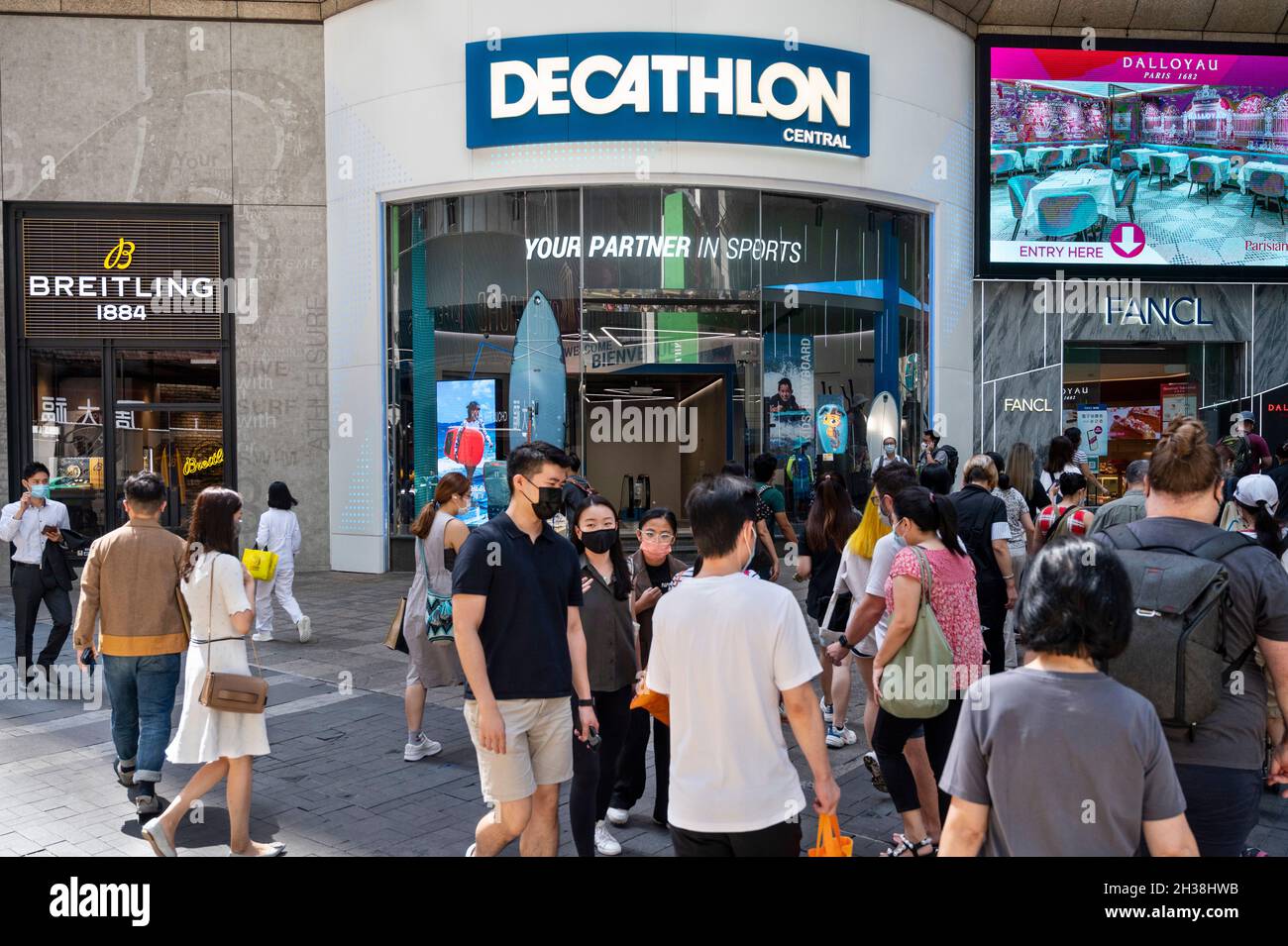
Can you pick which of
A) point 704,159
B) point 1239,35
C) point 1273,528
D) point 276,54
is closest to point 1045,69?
point 1239,35

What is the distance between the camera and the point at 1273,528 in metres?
5.86

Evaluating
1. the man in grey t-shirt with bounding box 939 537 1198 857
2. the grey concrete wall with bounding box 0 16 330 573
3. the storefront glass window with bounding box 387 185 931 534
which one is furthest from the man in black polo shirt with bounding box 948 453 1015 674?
the grey concrete wall with bounding box 0 16 330 573

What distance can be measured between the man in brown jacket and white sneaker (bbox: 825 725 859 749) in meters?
3.93

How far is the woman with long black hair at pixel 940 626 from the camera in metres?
4.51

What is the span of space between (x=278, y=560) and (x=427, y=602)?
4.56 meters

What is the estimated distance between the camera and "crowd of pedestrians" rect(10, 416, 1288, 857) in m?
2.45

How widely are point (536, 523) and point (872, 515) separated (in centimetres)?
233

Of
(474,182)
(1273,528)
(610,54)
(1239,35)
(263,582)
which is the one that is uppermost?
(1239,35)

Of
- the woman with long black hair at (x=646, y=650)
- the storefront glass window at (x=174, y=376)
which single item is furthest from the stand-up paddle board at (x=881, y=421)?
the woman with long black hair at (x=646, y=650)

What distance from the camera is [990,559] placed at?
6285mm

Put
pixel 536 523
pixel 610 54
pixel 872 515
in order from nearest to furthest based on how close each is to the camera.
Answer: pixel 536 523 → pixel 872 515 → pixel 610 54

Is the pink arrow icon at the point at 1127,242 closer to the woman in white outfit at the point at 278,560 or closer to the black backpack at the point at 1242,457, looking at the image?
the black backpack at the point at 1242,457

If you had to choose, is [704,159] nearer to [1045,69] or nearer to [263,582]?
[1045,69]
